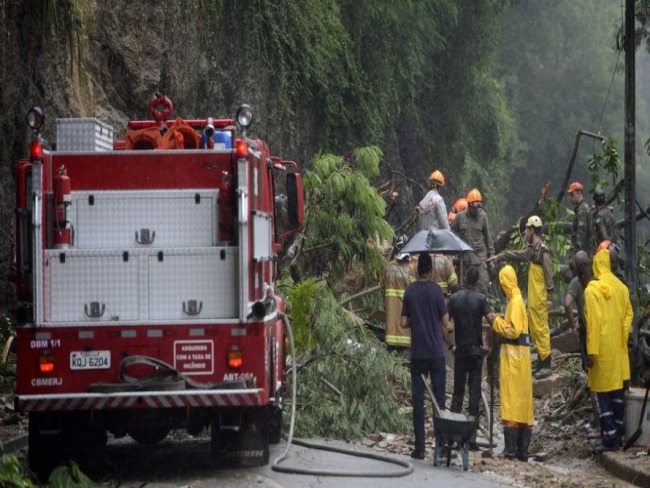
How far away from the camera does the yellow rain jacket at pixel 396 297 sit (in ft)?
55.2

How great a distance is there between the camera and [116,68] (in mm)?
19438

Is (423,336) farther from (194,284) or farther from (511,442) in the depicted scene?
(194,284)

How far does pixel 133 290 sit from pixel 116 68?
9.80m

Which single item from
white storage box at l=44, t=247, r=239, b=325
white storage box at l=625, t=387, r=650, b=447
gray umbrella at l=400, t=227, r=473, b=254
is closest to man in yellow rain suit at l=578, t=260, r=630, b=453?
white storage box at l=625, t=387, r=650, b=447

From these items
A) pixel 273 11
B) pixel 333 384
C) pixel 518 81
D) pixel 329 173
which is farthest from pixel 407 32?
pixel 518 81

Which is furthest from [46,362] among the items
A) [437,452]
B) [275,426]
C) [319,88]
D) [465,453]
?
[319,88]

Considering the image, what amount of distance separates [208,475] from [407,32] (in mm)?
20857

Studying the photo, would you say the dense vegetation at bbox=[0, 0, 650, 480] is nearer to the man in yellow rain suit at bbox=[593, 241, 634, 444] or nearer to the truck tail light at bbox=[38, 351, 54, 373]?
the man in yellow rain suit at bbox=[593, 241, 634, 444]

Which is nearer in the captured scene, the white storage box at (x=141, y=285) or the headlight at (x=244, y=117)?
the white storage box at (x=141, y=285)

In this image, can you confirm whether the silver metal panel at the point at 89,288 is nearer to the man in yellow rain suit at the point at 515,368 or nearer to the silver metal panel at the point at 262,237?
the silver metal panel at the point at 262,237

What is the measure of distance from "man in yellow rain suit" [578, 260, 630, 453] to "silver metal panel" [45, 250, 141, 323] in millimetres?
5256

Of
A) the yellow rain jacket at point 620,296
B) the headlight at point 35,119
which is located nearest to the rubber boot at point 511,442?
the yellow rain jacket at point 620,296

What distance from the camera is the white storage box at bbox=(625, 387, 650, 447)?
12.9 metres

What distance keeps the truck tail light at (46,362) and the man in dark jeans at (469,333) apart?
475 cm
